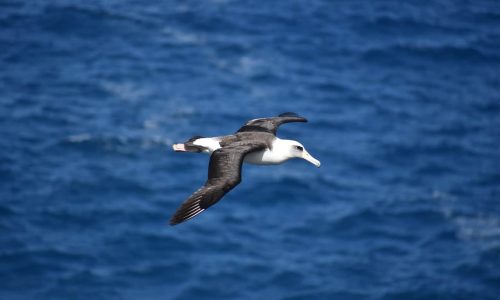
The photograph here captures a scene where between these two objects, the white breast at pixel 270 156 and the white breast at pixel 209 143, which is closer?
the white breast at pixel 209 143

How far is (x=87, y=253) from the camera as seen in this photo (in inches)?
1531

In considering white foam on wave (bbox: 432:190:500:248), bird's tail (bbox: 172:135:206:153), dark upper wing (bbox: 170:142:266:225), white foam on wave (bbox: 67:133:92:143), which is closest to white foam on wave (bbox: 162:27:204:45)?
white foam on wave (bbox: 67:133:92:143)

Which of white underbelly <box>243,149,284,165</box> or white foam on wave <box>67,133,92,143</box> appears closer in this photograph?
white underbelly <box>243,149,284,165</box>

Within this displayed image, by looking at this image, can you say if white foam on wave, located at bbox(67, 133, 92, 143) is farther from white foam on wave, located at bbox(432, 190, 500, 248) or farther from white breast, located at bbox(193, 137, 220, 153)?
white breast, located at bbox(193, 137, 220, 153)

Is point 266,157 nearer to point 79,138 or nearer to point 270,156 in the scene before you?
point 270,156

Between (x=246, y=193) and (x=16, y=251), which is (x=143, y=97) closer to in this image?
(x=246, y=193)

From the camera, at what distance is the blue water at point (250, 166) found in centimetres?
3834

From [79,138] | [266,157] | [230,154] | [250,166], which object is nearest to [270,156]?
[266,157]

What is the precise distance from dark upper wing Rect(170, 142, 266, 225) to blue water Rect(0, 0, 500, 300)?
1918 cm

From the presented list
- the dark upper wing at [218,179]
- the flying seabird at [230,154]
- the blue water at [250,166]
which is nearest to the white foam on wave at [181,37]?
the blue water at [250,166]

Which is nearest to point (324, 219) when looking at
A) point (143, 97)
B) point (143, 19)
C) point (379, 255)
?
point (379, 255)

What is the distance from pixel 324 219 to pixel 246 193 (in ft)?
12.1

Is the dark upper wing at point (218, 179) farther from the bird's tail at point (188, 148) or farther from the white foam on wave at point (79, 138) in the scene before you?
the white foam on wave at point (79, 138)

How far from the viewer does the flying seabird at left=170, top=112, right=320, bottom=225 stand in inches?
688
